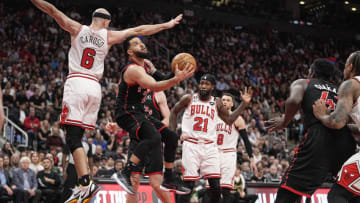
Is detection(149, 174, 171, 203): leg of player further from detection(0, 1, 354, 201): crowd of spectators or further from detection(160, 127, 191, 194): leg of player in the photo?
detection(0, 1, 354, 201): crowd of spectators

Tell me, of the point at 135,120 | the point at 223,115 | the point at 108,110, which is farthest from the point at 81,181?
the point at 108,110

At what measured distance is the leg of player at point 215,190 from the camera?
27.0ft

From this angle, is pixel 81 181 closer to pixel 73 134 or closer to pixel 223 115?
pixel 73 134

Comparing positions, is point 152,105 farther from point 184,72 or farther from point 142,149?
point 184,72

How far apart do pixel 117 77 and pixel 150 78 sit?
40.8 feet

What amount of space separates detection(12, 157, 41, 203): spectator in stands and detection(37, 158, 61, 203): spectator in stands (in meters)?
0.17

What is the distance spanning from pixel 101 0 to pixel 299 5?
14.3 m

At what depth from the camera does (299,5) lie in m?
31.4

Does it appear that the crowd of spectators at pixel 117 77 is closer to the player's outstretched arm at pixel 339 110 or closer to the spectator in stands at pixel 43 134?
the spectator in stands at pixel 43 134

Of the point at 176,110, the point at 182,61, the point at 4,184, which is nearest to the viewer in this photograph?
the point at 182,61

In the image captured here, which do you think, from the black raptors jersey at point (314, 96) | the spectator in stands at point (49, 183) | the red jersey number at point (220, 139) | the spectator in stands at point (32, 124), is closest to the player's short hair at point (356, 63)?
the black raptors jersey at point (314, 96)

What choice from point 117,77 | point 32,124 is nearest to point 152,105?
point 32,124

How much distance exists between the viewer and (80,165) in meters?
5.98

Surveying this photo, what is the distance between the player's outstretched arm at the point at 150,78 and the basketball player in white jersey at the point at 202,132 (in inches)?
88.2
